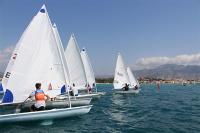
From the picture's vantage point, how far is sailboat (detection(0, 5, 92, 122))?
873 inches

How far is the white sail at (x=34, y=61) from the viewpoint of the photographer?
893 inches

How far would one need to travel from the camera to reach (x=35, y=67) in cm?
2412

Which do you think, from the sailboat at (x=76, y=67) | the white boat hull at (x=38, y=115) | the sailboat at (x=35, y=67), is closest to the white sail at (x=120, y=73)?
the sailboat at (x=76, y=67)

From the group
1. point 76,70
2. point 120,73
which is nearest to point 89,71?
point 76,70

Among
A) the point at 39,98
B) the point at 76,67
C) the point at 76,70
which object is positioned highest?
the point at 76,67

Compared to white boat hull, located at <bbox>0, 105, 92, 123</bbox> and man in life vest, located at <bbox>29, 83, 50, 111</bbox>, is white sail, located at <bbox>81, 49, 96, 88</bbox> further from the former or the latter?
man in life vest, located at <bbox>29, 83, 50, 111</bbox>

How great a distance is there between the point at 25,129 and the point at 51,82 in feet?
18.7

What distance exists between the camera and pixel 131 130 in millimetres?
20156

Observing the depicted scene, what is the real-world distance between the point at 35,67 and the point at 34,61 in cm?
45

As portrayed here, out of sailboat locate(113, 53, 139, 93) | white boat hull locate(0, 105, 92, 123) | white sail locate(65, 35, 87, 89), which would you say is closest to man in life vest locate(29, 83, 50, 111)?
white boat hull locate(0, 105, 92, 123)

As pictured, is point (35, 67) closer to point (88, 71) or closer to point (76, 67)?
point (76, 67)

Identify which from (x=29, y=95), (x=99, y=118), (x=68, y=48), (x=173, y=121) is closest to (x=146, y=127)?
(x=173, y=121)

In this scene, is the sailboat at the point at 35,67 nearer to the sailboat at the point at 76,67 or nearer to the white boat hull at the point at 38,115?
the white boat hull at the point at 38,115

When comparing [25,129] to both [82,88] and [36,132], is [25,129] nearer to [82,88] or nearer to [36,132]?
[36,132]
